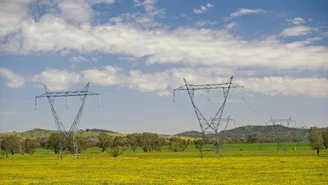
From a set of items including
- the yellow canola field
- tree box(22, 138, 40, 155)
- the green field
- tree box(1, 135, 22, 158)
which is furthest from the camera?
tree box(22, 138, 40, 155)

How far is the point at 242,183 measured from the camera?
35062 millimetres

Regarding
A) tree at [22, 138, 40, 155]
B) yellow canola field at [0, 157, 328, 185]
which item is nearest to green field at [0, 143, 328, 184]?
yellow canola field at [0, 157, 328, 185]

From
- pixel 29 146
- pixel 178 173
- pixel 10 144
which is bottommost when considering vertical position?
pixel 178 173

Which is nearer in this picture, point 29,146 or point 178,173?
point 178,173

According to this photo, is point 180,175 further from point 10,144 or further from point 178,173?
point 10,144

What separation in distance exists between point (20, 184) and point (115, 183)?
8057mm

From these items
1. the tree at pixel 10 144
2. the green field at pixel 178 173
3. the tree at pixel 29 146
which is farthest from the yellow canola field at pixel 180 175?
the tree at pixel 29 146

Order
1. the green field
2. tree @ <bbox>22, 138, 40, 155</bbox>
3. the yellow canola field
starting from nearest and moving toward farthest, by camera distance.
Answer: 1. the yellow canola field
2. the green field
3. tree @ <bbox>22, 138, 40, 155</bbox>

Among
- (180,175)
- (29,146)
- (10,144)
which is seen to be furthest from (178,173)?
(29,146)

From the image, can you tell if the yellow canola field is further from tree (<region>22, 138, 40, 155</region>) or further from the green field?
tree (<region>22, 138, 40, 155</region>)

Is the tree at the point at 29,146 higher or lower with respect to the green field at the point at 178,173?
higher

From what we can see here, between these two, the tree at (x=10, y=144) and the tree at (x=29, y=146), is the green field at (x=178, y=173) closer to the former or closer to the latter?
the tree at (x=10, y=144)

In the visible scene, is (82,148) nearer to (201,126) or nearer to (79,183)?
(201,126)

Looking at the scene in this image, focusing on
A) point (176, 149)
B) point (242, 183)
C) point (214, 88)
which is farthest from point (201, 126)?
point (176, 149)
